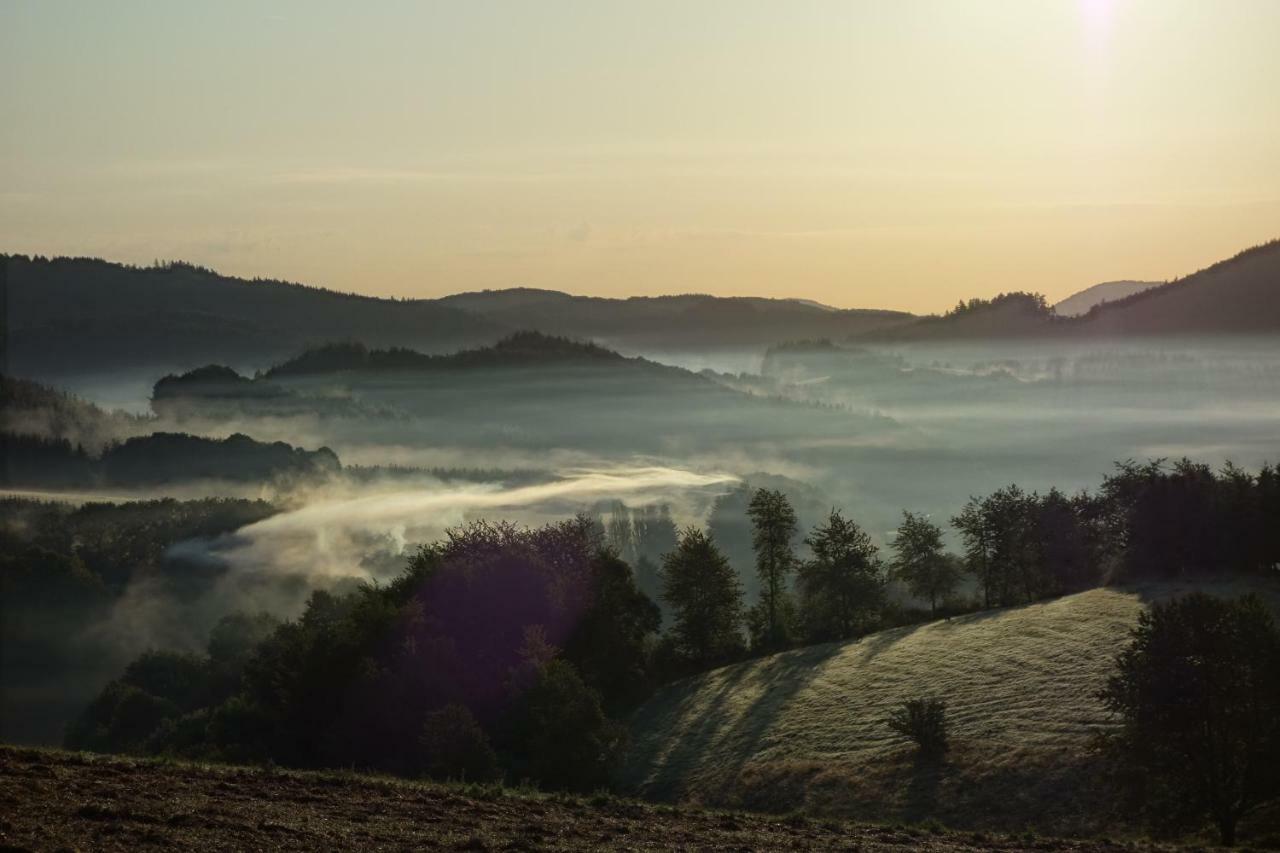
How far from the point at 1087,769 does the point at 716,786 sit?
21134 millimetres

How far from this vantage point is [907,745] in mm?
77375

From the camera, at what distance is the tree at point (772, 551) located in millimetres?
137125

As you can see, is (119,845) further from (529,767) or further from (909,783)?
(909,783)

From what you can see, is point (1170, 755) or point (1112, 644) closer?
point (1170, 755)

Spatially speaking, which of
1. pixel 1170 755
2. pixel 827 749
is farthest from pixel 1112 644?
pixel 1170 755

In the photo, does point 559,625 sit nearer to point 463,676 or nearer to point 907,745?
point 463,676

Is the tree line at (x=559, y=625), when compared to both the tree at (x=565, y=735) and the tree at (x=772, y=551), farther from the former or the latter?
the tree at (x=772, y=551)

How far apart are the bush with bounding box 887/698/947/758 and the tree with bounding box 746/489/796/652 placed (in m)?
54.3

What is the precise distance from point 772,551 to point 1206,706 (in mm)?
87656

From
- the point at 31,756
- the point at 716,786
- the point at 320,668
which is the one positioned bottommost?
the point at 716,786

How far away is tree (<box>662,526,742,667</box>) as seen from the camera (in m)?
124

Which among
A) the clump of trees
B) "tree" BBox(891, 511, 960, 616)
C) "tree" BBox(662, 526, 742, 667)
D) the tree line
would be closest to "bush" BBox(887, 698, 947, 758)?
the clump of trees

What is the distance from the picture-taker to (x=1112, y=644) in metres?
87.6

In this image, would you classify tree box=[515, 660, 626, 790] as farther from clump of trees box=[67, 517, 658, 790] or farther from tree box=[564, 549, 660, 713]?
tree box=[564, 549, 660, 713]
